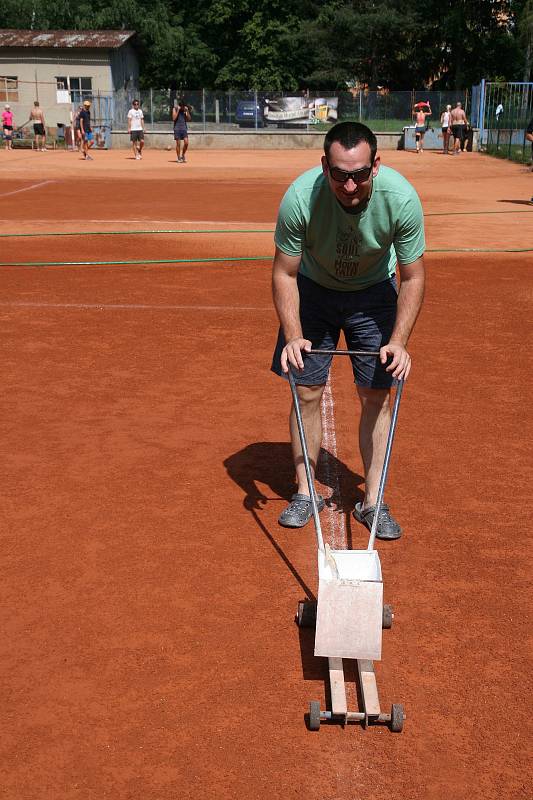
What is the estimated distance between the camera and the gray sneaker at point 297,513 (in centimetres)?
497

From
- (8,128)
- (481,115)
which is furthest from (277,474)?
(8,128)

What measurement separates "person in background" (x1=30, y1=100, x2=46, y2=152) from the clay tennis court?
28.1 metres

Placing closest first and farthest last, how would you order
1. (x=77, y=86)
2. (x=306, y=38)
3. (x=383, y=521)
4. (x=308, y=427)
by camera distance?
(x=383, y=521) → (x=308, y=427) → (x=77, y=86) → (x=306, y=38)

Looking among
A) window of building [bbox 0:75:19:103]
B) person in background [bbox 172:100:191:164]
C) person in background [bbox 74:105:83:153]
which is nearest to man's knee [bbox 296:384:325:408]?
person in background [bbox 172:100:191:164]

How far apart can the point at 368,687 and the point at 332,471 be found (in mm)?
2313

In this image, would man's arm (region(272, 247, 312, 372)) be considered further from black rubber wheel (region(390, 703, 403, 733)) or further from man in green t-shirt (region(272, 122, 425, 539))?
black rubber wheel (region(390, 703, 403, 733))

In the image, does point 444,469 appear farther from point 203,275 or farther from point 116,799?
point 203,275

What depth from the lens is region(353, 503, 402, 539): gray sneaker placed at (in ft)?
15.8

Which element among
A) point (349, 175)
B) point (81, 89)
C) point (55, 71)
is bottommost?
point (349, 175)

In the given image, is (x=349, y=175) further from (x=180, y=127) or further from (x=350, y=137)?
(x=180, y=127)

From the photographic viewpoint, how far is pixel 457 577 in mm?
4473

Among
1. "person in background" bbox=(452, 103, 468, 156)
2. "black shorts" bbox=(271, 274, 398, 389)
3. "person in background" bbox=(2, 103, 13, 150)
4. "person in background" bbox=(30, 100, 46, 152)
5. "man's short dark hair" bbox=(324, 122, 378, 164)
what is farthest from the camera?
"person in background" bbox=(2, 103, 13, 150)

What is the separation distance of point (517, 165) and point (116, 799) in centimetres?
2979

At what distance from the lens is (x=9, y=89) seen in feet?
156
